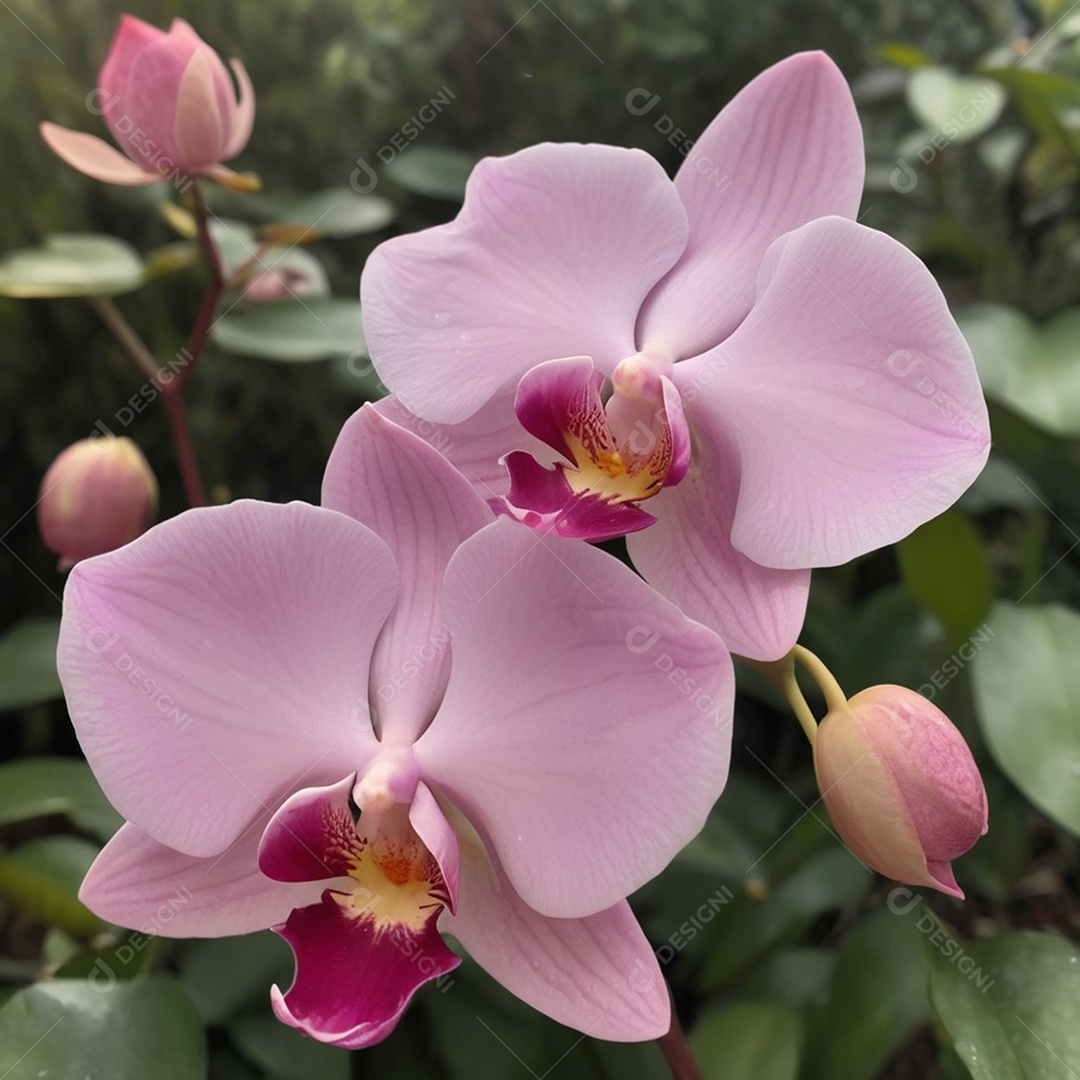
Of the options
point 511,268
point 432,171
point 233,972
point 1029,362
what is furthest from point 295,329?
point 1029,362

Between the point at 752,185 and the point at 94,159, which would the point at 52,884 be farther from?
the point at 752,185

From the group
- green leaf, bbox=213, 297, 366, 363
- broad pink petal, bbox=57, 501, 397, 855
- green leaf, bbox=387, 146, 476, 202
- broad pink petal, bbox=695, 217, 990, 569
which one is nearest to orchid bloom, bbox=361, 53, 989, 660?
broad pink petal, bbox=695, 217, 990, 569

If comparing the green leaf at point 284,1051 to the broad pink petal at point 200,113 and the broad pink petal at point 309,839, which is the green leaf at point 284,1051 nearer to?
the broad pink petal at point 309,839

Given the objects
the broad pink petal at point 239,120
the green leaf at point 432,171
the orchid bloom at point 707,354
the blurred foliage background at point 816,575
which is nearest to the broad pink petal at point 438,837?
the orchid bloom at point 707,354

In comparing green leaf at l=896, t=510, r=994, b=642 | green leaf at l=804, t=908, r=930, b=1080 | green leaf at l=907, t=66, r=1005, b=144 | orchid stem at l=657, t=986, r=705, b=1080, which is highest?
green leaf at l=907, t=66, r=1005, b=144

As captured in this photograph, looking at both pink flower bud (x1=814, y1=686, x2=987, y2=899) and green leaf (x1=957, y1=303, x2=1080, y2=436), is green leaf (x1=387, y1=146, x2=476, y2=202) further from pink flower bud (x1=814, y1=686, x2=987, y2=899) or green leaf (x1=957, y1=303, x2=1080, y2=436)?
pink flower bud (x1=814, y1=686, x2=987, y2=899)

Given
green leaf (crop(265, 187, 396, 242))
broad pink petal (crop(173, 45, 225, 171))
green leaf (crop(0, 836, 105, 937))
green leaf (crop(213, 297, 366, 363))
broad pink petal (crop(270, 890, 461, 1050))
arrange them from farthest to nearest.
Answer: green leaf (crop(265, 187, 396, 242)) < green leaf (crop(213, 297, 366, 363)) < green leaf (crop(0, 836, 105, 937)) < broad pink petal (crop(173, 45, 225, 171)) < broad pink petal (crop(270, 890, 461, 1050))
